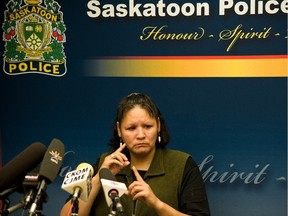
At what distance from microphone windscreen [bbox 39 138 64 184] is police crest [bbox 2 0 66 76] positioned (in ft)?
4.37

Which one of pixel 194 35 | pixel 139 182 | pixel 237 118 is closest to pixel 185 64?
pixel 194 35

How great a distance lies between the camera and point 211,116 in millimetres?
2947

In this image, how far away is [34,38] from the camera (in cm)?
320

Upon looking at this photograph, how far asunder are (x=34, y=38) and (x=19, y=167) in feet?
5.05

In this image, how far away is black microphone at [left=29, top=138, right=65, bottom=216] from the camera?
1698mm

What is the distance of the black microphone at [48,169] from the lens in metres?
1.70

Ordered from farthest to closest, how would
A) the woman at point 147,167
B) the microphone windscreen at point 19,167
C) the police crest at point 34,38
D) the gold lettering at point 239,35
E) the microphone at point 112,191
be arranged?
the police crest at point 34,38, the gold lettering at point 239,35, the woman at point 147,167, the microphone windscreen at point 19,167, the microphone at point 112,191

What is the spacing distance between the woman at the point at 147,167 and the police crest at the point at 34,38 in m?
0.74

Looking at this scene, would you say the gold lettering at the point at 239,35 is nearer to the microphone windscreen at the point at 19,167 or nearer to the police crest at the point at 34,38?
the police crest at the point at 34,38

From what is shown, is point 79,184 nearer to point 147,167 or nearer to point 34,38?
point 147,167

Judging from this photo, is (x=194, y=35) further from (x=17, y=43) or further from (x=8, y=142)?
(x=8, y=142)

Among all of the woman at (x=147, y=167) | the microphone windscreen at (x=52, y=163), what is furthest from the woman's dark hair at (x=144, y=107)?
the microphone windscreen at (x=52, y=163)

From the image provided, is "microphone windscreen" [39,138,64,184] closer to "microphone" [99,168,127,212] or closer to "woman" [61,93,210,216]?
"microphone" [99,168,127,212]

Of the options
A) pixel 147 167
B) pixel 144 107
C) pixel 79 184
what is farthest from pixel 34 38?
pixel 79 184
